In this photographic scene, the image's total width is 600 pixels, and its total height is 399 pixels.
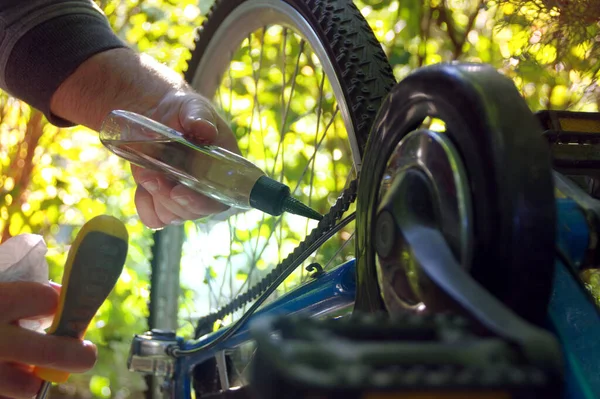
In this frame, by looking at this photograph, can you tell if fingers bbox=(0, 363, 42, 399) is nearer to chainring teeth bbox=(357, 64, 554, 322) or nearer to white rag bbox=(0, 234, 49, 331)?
white rag bbox=(0, 234, 49, 331)

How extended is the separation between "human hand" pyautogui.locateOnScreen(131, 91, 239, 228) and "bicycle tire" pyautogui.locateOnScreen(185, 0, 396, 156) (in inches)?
6.3

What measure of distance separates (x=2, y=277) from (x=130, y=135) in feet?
0.69

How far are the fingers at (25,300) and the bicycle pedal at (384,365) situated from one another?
489mm

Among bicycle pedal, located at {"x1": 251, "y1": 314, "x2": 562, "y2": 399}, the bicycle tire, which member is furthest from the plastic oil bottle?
bicycle pedal, located at {"x1": 251, "y1": 314, "x2": 562, "y2": 399}

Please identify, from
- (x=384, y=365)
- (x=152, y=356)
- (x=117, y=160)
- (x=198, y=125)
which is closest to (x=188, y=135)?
(x=198, y=125)

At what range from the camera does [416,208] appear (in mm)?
424

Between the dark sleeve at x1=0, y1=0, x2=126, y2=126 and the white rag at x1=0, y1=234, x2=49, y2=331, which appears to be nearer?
the white rag at x1=0, y1=234, x2=49, y2=331

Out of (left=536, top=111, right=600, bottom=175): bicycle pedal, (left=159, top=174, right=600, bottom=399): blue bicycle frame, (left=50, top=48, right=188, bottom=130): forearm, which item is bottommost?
(left=159, top=174, right=600, bottom=399): blue bicycle frame

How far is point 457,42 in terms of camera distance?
163 centimetres

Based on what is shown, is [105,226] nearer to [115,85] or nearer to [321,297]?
[321,297]

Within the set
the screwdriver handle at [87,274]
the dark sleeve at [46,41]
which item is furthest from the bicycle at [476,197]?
the dark sleeve at [46,41]

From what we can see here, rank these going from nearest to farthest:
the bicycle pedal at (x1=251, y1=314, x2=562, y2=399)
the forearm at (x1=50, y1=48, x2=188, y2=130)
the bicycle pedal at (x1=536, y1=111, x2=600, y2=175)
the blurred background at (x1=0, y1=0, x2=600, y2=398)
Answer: the bicycle pedal at (x1=251, y1=314, x2=562, y2=399) → the bicycle pedal at (x1=536, y1=111, x2=600, y2=175) → the forearm at (x1=50, y1=48, x2=188, y2=130) → the blurred background at (x1=0, y1=0, x2=600, y2=398)

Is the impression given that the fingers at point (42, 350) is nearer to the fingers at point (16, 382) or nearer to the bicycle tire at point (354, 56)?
the fingers at point (16, 382)

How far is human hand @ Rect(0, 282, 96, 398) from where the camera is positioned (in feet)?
2.21
